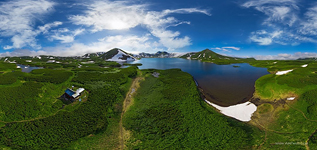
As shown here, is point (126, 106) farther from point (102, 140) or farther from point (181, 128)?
point (181, 128)

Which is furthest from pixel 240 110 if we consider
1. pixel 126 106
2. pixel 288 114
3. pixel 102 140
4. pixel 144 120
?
pixel 102 140

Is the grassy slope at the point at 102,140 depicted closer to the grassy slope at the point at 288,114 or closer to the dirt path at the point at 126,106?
the dirt path at the point at 126,106

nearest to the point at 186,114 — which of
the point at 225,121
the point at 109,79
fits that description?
the point at 225,121

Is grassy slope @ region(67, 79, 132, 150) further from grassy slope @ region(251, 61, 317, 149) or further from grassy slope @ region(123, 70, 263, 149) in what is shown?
grassy slope @ region(251, 61, 317, 149)

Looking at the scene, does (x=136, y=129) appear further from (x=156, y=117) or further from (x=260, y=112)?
(x=260, y=112)

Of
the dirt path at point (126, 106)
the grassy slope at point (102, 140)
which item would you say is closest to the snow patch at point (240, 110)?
the dirt path at point (126, 106)

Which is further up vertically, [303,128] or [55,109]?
[55,109]

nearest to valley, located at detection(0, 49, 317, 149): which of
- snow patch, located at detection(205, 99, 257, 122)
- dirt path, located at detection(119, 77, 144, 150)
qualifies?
dirt path, located at detection(119, 77, 144, 150)
